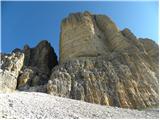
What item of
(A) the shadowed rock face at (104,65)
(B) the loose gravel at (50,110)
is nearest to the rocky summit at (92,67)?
(A) the shadowed rock face at (104,65)

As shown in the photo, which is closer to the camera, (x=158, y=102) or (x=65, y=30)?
(x=158, y=102)

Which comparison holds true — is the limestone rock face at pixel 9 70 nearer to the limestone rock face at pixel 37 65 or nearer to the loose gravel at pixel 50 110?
the limestone rock face at pixel 37 65

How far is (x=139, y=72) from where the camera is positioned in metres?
34.8

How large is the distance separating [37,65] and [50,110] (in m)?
22.2

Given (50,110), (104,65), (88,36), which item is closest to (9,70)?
(104,65)

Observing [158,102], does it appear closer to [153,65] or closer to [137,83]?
[137,83]

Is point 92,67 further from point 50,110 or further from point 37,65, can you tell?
point 50,110

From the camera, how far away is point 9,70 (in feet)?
120

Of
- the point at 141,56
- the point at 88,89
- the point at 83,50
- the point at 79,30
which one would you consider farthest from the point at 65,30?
the point at 88,89

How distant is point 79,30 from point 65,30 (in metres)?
3.03

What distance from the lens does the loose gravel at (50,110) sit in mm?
21594

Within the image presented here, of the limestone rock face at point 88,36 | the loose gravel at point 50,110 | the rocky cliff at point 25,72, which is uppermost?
the limestone rock face at point 88,36

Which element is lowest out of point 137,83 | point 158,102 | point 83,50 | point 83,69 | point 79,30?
point 158,102

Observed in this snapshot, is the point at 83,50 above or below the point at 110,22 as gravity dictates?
below
